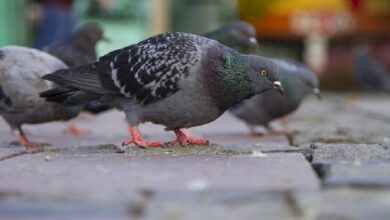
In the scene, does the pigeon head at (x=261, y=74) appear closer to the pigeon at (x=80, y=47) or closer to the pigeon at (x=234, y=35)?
the pigeon at (x=234, y=35)

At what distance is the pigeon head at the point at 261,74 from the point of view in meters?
4.54

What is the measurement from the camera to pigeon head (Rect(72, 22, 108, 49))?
22.6 ft

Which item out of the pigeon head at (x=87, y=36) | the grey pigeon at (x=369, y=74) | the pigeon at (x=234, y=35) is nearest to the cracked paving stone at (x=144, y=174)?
the pigeon at (x=234, y=35)

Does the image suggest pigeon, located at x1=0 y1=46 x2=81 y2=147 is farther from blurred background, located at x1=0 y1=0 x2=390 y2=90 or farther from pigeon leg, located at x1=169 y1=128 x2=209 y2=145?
blurred background, located at x1=0 y1=0 x2=390 y2=90

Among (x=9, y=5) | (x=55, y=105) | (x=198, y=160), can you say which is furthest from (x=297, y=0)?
(x=198, y=160)

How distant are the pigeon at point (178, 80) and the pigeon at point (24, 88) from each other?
0.63 metres

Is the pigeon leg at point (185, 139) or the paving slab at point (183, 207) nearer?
the paving slab at point (183, 207)

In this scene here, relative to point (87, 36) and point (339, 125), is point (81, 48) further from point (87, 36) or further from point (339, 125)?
point (339, 125)

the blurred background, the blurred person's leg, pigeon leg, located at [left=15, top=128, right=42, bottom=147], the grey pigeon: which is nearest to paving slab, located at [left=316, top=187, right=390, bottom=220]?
pigeon leg, located at [left=15, top=128, right=42, bottom=147]

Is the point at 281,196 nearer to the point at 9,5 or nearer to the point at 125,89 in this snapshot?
the point at 125,89

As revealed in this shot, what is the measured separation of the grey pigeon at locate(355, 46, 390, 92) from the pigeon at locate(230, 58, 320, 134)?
781cm

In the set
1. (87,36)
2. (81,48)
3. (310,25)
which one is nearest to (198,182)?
(81,48)

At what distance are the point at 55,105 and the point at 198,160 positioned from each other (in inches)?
70.9

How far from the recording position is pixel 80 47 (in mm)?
6828
